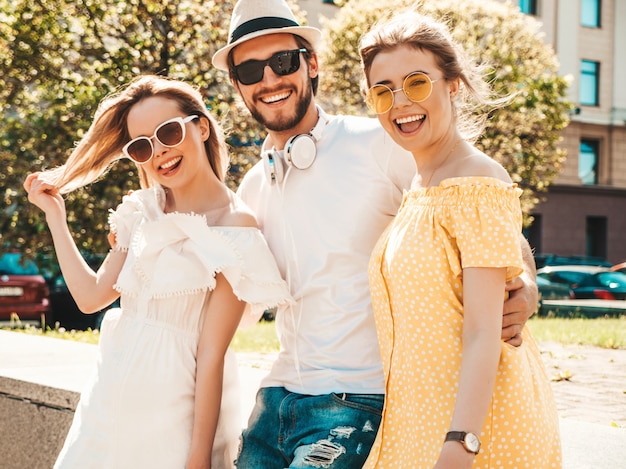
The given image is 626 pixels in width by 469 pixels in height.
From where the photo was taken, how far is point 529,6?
3209 cm

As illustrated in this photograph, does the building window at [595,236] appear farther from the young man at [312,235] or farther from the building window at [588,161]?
the young man at [312,235]

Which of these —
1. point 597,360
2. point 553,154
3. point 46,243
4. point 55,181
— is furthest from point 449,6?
point 55,181

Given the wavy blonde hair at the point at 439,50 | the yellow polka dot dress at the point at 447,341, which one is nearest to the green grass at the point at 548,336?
the wavy blonde hair at the point at 439,50

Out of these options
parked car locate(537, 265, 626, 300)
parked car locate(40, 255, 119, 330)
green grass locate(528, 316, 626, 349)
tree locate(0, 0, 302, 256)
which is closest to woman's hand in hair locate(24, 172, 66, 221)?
green grass locate(528, 316, 626, 349)

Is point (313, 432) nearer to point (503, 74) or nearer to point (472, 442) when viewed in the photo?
point (472, 442)

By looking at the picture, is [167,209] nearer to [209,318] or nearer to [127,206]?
[127,206]

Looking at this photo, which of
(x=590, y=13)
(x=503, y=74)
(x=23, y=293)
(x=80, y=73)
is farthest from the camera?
(x=590, y=13)

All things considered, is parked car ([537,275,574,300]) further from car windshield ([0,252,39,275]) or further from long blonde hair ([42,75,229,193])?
long blonde hair ([42,75,229,193])

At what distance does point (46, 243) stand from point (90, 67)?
251 cm

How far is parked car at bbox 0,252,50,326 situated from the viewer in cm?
1314

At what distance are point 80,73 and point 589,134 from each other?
24.7 m

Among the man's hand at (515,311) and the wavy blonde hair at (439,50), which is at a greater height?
the wavy blonde hair at (439,50)

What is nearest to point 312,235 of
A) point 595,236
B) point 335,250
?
point 335,250

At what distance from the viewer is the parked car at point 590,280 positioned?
17531mm
